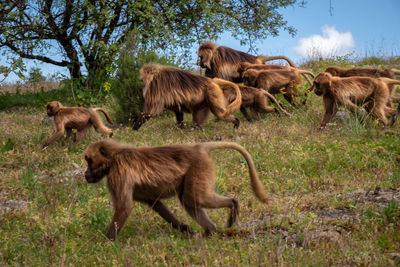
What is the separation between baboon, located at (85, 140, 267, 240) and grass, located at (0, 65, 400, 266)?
22 cm

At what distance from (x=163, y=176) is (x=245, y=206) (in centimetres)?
134

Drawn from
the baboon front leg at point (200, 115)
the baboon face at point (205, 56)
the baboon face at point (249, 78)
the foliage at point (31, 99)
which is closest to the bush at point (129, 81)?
the baboon face at point (205, 56)

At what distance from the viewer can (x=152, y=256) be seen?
13.5 ft

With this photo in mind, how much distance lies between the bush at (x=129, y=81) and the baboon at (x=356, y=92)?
436cm

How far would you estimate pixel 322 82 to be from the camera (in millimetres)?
8688

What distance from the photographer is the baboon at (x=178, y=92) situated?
9406mm

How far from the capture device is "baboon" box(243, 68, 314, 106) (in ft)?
34.6

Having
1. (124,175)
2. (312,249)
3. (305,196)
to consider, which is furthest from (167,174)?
(305,196)

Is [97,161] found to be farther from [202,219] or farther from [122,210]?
[202,219]

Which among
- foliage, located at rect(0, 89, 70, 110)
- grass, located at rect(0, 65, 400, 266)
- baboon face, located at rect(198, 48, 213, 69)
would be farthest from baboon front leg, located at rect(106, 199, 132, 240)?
foliage, located at rect(0, 89, 70, 110)

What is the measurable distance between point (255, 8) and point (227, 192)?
34.8 ft

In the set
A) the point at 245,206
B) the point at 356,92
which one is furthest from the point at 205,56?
the point at 245,206

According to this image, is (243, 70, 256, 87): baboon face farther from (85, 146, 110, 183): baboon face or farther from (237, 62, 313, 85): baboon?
(85, 146, 110, 183): baboon face

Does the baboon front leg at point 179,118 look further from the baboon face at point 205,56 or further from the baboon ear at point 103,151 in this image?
the baboon ear at point 103,151
